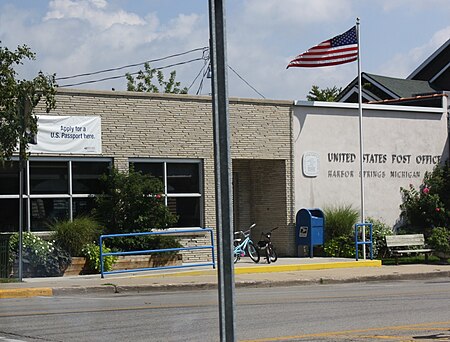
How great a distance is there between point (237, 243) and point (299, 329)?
1336cm

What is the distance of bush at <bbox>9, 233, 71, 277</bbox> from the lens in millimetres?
21812

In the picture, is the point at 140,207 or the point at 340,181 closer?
the point at 140,207

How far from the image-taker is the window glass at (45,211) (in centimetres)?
2353

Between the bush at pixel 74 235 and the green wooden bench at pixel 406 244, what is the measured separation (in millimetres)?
9085

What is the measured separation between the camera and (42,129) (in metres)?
23.5

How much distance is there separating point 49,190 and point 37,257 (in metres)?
2.46

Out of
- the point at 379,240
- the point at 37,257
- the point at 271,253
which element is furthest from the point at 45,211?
the point at 379,240

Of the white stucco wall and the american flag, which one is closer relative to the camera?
the american flag

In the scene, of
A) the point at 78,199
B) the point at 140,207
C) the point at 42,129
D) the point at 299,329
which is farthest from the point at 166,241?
the point at 299,329

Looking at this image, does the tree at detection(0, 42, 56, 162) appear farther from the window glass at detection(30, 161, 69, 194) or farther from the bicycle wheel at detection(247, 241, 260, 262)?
the bicycle wheel at detection(247, 241, 260, 262)

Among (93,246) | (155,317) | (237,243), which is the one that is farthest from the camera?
(237,243)

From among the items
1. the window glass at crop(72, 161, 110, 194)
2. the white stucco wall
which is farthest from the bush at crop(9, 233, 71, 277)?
the white stucco wall

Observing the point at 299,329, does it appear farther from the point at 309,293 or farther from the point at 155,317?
the point at 309,293

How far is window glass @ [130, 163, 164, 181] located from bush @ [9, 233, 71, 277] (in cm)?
418
